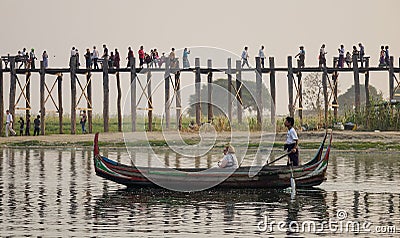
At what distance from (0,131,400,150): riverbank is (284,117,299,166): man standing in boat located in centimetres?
1624

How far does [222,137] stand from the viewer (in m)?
45.3

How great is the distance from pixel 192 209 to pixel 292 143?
4444 millimetres

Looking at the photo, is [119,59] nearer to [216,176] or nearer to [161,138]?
[161,138]

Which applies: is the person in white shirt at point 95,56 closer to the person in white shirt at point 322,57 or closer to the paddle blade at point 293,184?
the person in white shirt at point 322,57

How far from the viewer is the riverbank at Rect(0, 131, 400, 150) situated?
40.8 m

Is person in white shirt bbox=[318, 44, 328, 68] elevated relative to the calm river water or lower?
elevated

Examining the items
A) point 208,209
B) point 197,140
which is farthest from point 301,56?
point 208,209

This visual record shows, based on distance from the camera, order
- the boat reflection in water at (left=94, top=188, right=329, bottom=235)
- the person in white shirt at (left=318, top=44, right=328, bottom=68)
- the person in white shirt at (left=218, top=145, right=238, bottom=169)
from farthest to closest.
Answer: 1. the person in white shirt at (left=318, top=44, right=328, bottom=68)
2. the person in white shirt at (left=218, top=145, right=238, bottom=169)
3. the boat reflection in water at (left=94, top=188, right=329, bottom=235)

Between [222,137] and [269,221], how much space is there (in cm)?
2626

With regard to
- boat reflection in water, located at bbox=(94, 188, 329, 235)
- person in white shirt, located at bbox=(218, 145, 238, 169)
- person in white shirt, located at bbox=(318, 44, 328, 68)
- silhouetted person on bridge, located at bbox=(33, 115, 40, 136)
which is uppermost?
person in white shirt, located at bbox=(318, 44, 328, 68)

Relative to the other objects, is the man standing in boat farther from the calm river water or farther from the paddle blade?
the calm river water

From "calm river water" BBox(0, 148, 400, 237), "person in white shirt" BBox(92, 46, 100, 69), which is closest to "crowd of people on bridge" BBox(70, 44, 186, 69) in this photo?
"person in white shirt" BBox(92, 46, 100, 69)

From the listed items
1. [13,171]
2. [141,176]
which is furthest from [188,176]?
[13,171]

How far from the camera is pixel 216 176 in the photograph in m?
23.6
